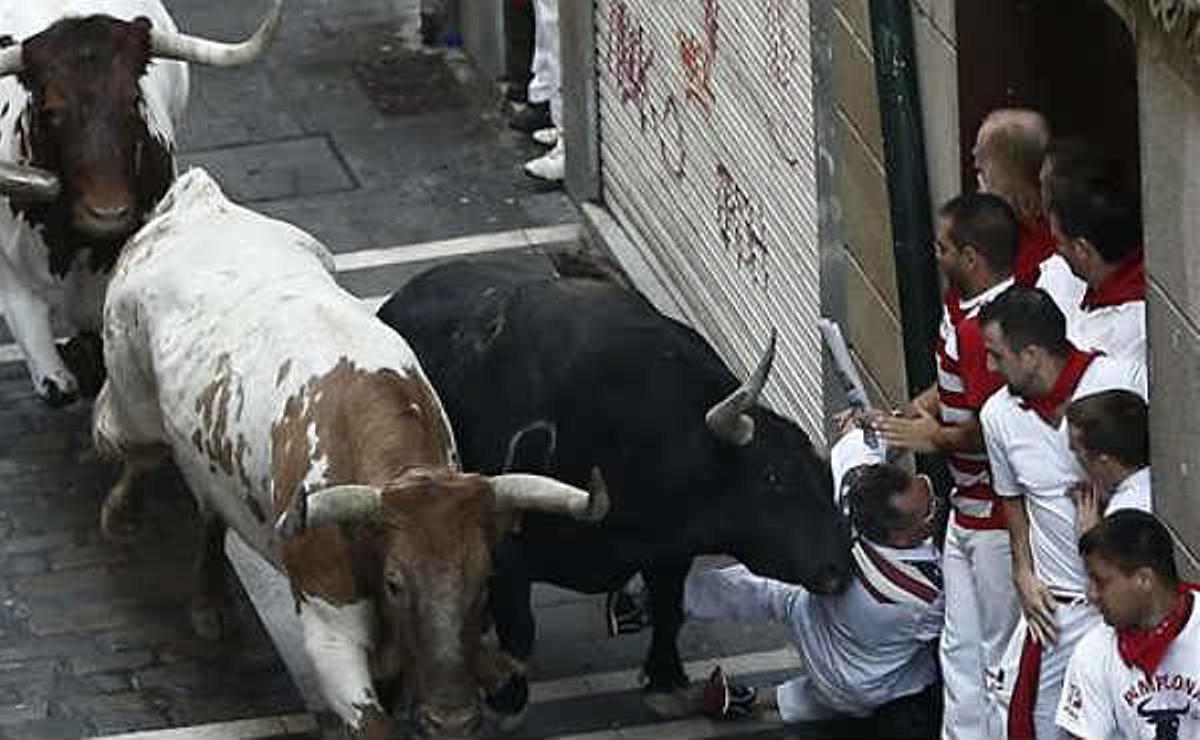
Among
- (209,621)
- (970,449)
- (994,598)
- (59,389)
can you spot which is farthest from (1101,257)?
(59,389)

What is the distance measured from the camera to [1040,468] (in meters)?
9.66

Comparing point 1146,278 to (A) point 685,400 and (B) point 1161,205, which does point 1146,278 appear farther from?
(A) point 685,400

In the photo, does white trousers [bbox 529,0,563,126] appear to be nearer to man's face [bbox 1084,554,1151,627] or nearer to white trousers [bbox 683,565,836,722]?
white trousers [bbox 683,565,836,722]

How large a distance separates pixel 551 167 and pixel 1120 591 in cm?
810

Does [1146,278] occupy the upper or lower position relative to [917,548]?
upper

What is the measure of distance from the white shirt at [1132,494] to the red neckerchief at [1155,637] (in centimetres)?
54

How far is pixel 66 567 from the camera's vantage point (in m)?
13.1

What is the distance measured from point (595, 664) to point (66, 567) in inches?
89.9

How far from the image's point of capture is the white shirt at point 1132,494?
9.41m

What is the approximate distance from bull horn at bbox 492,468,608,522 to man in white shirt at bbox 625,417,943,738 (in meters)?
0.94

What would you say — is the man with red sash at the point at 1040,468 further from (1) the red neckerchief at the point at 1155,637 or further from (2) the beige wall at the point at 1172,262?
(1) the red neckerchief at the point at 1155,637

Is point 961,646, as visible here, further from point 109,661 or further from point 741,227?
point 741,227

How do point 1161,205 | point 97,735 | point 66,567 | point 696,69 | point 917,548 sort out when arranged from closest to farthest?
point 1161,205, point 917,548, point 97,735, point 66,567, point 696,69

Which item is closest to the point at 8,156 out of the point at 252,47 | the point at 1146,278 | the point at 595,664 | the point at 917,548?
the point at 252,47
